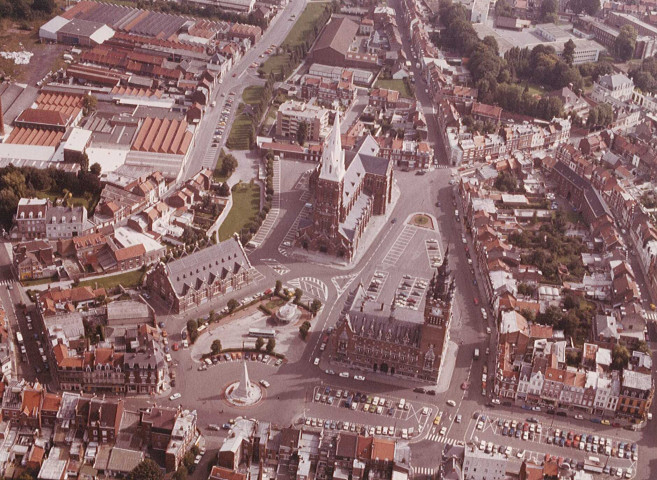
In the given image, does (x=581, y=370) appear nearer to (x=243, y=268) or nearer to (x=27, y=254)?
(x=243, y=268)

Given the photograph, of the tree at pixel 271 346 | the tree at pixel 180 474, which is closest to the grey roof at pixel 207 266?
the tree at pixel 271 346

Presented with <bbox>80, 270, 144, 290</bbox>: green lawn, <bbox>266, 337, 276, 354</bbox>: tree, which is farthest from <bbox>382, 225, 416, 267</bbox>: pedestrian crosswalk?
<bbox>80, 270, 144, 290</bbox>: green lawn

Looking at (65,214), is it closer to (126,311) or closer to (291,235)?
(126,311)

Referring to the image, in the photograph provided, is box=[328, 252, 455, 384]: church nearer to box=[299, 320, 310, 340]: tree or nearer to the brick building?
box=[299, 320, 310, 340]: tree

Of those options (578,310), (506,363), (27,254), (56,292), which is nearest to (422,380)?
(506,363)

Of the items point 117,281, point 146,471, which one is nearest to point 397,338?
point 146,471

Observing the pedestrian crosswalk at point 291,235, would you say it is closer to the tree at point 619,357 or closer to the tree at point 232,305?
the tree at point 232,305
